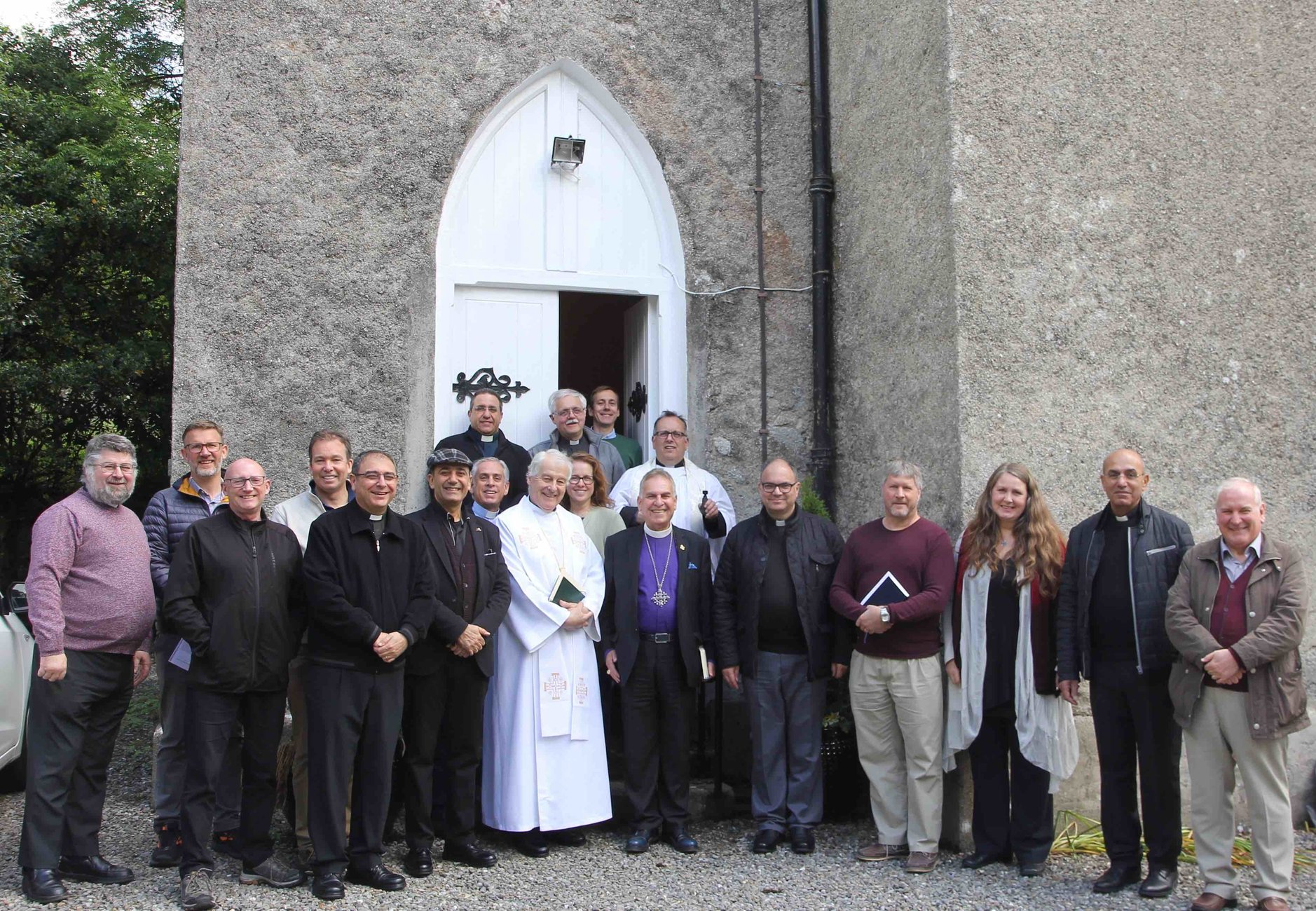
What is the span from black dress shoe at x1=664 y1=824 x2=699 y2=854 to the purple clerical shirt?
3.01ft

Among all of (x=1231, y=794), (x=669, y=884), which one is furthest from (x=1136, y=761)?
(x=669, y=884)

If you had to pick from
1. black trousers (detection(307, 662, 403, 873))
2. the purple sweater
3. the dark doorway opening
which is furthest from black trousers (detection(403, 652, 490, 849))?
the dark doorway opening

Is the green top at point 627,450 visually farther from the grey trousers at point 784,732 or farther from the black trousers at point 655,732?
the grey trousers at point 784,732

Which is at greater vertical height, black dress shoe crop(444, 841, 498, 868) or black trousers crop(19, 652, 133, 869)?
→ black trousers crop(19, 652, 133, 869)

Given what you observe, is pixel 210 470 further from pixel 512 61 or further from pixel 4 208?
pixel 4 208

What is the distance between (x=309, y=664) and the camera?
182 inches

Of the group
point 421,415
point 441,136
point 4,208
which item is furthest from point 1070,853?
point 4,208

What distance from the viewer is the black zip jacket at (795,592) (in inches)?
210

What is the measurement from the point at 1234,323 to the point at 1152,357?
0.54 metres

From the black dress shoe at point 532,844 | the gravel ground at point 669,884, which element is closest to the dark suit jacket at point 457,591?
the black dress shoe at point 532,844

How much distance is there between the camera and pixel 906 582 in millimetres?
5102

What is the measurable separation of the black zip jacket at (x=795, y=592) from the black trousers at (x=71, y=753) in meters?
2.65

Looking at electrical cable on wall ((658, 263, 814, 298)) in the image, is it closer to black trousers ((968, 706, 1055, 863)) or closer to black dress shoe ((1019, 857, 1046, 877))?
black trousers ((968, 706, 1055, 863))

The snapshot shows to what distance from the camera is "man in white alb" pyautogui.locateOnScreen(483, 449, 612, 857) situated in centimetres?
521
